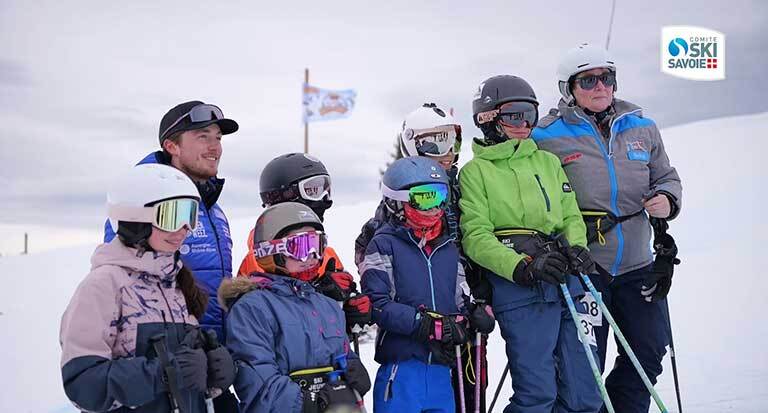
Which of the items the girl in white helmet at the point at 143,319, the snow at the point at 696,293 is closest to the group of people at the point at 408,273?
the girl in white helmet at the point at 143,319

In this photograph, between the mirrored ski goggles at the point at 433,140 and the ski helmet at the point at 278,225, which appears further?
the mirrored ski goggles at the point at 433,140

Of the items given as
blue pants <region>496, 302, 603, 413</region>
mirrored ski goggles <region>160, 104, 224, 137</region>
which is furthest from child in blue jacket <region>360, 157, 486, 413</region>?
mirrored ski goggles <region>160, 104, 224, 137</region>

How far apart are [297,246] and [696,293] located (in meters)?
8.91

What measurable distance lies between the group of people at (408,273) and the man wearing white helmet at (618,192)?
0.04ft

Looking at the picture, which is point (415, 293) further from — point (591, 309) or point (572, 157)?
point (572, 157)

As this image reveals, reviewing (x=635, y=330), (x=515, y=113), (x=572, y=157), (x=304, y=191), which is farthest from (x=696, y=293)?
(x=304, y=191)

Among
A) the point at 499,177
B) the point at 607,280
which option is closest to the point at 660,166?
the point at 607,280

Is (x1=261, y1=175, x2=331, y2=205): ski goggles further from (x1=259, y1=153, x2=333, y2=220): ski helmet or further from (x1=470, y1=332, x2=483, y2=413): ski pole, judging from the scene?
(x1=470, y1=332, x2=483, y2=413): ski pole

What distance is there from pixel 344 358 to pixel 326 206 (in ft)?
3.88

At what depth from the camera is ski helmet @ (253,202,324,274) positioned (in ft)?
11.0

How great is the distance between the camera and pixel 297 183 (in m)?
4.14

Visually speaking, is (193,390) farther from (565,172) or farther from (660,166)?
(660,166)

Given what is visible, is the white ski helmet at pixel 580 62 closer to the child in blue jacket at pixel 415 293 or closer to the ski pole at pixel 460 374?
the child in blue jacket at pixel 415 293

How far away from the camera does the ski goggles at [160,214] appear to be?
112 inches
